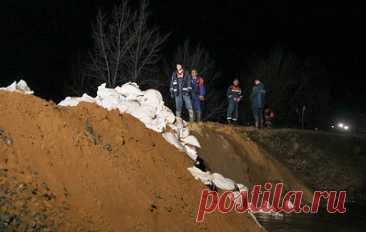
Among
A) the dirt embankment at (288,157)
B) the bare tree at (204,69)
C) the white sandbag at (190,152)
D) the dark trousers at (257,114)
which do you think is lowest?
the white sandbag at (190,152)

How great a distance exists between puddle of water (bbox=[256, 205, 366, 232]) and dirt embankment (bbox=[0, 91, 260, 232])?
2470 mm

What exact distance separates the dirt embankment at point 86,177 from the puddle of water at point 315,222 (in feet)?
8.10

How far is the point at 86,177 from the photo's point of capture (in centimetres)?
936

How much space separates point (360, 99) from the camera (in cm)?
6575

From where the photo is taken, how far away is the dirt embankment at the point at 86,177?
821cm

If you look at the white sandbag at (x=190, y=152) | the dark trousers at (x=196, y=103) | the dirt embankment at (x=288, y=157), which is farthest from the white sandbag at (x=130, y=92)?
the dark trousers at (x=196, y=103)

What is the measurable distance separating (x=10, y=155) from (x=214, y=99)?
141ft

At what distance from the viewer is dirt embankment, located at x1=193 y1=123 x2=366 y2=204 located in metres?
17.8

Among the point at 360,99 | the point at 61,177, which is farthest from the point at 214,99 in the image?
the point at 61,177

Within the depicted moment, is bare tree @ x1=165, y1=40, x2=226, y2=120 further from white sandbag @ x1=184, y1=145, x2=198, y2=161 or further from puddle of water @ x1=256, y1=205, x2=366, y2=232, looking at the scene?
white sandbag @ x1=184, y1=145, x2=198, y2=161

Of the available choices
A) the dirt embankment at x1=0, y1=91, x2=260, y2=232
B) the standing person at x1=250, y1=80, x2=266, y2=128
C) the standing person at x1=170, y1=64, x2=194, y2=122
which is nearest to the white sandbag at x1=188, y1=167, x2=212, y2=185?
the dirt embankment at x1=0, y1=91, x2=260, y2=232

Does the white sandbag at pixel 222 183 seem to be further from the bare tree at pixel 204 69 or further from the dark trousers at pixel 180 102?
the bare tree at pixel 204 69

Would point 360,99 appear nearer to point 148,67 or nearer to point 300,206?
point 148,67

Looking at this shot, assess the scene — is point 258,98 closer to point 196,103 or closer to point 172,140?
point 196,103
